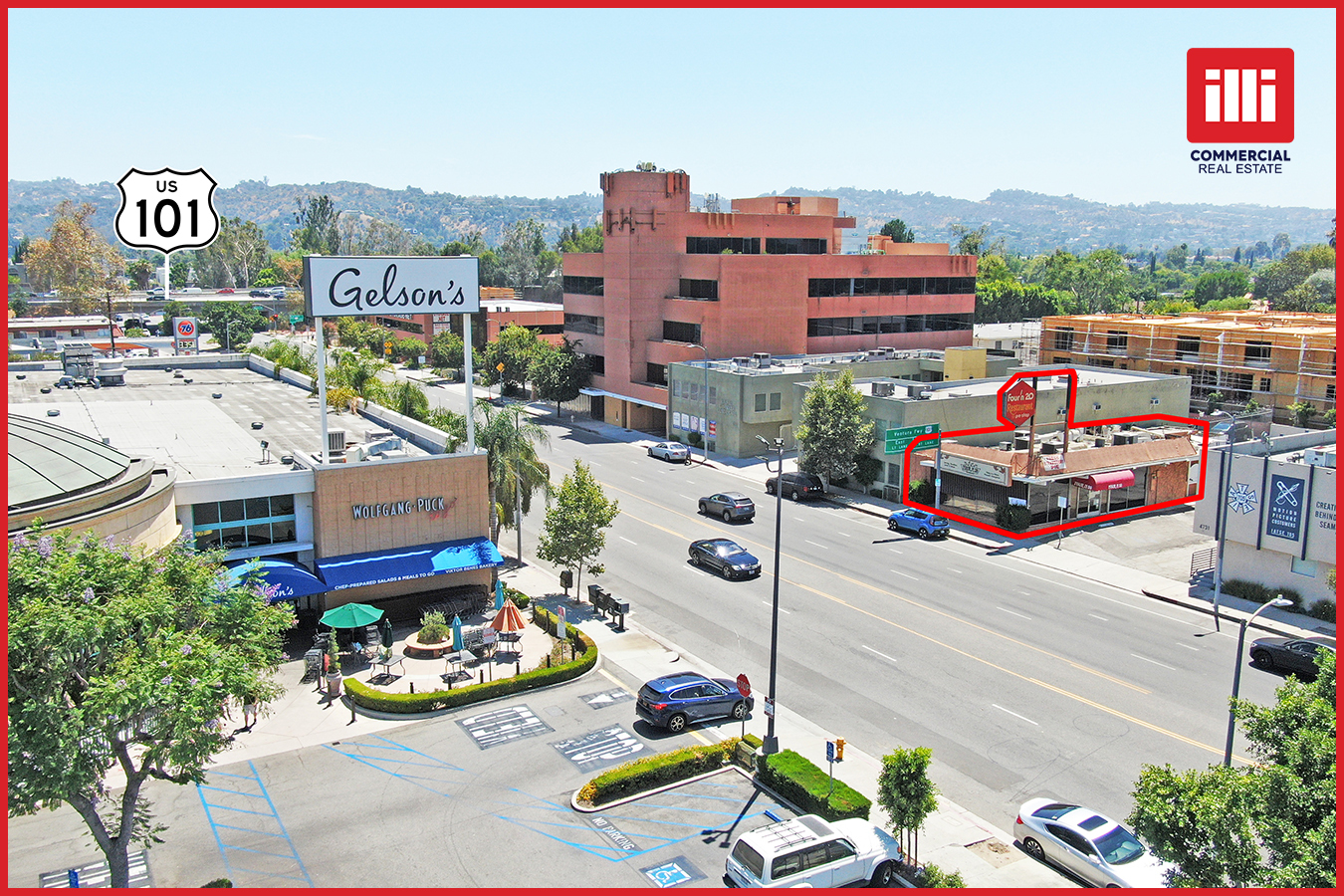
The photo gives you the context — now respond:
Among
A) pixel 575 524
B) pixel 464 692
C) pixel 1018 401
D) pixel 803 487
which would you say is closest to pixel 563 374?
pixel 803 487

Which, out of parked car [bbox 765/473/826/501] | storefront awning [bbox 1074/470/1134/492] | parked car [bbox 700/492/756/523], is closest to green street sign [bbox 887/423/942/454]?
parked car [bbox 765/473/826/501]

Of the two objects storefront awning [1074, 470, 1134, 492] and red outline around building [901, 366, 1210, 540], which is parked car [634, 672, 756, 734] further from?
storefront awning [1074, 470, 1134, 492]

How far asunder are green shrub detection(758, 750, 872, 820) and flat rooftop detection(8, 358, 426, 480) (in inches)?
837

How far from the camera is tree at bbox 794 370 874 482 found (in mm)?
53375


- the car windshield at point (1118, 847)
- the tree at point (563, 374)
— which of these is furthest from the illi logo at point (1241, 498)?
the tree at point (563, 374)

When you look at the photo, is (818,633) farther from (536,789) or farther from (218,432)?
(218,432)

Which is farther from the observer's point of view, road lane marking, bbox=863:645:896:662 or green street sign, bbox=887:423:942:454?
green street sign, bbox=887:423:942:454

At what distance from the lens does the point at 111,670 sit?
687 inches

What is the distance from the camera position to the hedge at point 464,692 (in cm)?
2819

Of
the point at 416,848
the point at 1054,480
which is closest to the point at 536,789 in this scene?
the point at 416,848

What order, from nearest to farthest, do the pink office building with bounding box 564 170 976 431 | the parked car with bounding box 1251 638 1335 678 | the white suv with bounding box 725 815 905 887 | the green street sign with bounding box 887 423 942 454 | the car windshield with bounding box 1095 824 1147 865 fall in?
the white suv with bounding box 725 815 905 887
the car windshield with bounding box 1095 824 1147 865
the parked car with bounding box 1251 638 1335 678
the green street sign with bounding box 887 423 942 454
the pink office building with bounding box 564 170 976 431

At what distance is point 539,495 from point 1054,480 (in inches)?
1118

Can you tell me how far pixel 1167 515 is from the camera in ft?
167

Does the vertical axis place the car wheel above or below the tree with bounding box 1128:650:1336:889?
below
